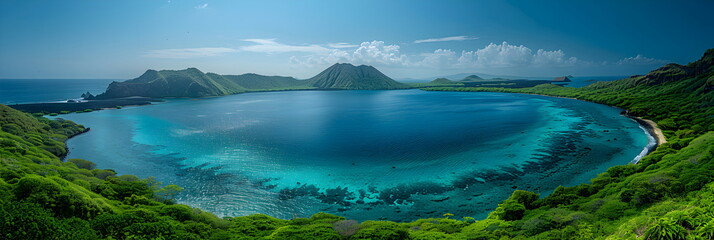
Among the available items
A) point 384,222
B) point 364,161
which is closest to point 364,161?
point 364,161

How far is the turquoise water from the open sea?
0.16m

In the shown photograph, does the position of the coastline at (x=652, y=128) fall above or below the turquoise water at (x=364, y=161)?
above

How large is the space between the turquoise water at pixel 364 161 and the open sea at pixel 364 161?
0.52ft

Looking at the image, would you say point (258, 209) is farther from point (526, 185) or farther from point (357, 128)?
point (357, 128)

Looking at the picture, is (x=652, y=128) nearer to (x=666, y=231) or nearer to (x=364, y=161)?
(x=364, y=161)

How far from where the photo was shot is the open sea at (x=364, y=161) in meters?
35.0

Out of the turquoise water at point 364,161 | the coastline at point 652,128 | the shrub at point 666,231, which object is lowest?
the turquoise water at point 364,161

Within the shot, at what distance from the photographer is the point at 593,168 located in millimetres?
44406

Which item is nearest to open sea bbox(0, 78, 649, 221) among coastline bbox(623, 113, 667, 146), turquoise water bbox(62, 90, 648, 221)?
turquoise water bbox(62, 90, 648, 221)

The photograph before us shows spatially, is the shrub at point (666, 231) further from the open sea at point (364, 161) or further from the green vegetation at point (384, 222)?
the open sea at point (364, 161)

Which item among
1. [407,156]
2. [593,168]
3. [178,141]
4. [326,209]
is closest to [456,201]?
[326,209]

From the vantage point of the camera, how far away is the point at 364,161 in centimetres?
5069

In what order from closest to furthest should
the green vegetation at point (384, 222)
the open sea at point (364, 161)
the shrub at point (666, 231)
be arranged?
1. the shrub at point (666, 231)
2. the green vegetation at point (384, 222)
3. the open sea at point (364, 161)

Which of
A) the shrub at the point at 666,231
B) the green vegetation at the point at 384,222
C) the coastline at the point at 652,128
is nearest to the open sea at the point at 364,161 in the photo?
the coastline at the point at 652,128
